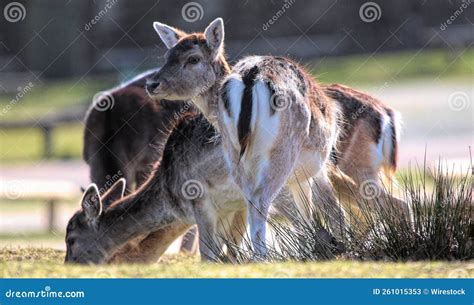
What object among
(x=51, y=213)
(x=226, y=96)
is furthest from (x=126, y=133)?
(x=51, y=213)

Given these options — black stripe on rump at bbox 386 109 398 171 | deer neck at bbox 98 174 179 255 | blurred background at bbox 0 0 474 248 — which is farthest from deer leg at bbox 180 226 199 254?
blurred background at bbox 0 0 474 248

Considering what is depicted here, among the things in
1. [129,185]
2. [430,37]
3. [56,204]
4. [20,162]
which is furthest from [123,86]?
[430,37]

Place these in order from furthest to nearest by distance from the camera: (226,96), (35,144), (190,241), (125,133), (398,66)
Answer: (398,66) < (35,144) < (125,133) < (190,241) < (226,96)

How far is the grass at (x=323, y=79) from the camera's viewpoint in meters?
32.1

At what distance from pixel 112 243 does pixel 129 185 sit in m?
2.99

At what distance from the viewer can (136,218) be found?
35.8 ft

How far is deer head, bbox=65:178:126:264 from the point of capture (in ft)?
35.4

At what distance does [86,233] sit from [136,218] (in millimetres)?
506

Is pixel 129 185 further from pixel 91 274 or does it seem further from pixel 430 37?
pixel 430 37

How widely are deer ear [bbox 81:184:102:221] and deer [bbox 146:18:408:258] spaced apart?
1.13 m

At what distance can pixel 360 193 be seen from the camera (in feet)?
35.0

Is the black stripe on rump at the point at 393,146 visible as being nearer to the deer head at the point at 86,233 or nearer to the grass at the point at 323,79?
the deer head at the point at 86,233

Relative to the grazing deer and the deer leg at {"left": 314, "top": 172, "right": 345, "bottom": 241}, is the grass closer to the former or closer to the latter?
the grazing deer

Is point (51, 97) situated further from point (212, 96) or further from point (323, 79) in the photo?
point (212, 96)
